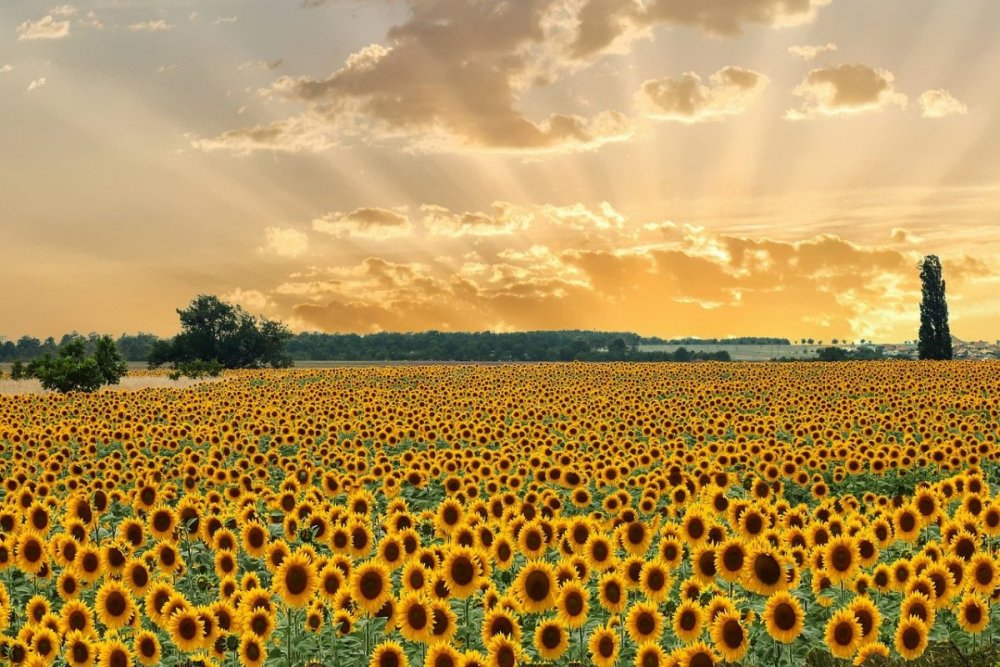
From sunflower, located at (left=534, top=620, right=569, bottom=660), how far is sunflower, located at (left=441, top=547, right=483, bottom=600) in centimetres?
107

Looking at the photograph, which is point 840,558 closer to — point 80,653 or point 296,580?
point 296,580

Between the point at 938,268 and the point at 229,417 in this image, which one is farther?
the point at 938,268

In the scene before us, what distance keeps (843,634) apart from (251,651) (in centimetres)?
536

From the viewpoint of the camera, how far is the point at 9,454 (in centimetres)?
2364

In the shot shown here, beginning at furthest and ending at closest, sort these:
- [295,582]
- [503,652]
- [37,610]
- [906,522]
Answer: [906,522] → [37,610] → [295,582] → [503,652]

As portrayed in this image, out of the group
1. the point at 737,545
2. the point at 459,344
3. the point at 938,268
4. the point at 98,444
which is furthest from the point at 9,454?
the point at 459,344

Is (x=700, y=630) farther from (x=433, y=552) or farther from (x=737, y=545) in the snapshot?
(x=433, y=552)

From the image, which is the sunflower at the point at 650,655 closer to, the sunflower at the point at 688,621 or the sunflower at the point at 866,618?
the sunflower at the point at 688,621

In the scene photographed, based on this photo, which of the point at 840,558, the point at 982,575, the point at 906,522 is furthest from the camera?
the point at 906,522

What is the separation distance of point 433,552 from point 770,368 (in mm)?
47597

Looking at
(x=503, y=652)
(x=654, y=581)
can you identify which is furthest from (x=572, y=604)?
(x=503, y=652)

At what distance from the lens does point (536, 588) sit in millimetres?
9070

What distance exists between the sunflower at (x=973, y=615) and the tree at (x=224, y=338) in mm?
83081

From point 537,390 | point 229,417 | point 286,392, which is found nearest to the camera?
point 229,417
